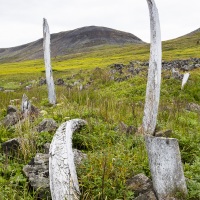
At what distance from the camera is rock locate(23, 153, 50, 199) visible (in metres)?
5.14

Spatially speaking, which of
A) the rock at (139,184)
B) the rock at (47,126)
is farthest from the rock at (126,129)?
the rock at (139,184)

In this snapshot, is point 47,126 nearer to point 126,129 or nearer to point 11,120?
point 11,120

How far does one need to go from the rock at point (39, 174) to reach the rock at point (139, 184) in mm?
1141

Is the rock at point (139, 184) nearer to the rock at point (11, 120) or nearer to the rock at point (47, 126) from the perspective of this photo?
the rock at point (47, 126)

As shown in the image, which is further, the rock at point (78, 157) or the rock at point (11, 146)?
the rock at point (11, 146)

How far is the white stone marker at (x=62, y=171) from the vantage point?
462cm

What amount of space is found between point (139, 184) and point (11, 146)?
2624 mm

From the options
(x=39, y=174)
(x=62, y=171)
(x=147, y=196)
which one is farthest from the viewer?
(x=39, y=174)

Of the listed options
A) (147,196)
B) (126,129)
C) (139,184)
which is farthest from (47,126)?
(147,196)

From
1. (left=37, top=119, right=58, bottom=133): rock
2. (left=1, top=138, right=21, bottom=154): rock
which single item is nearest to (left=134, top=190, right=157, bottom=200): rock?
(left=1, top=138, right=21, bottom=154): rock

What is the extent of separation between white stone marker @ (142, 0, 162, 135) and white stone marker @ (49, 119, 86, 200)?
228cm

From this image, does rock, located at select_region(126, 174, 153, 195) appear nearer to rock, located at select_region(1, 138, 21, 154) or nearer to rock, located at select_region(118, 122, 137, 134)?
rock, located at select_region(118, 122, 137, 134)

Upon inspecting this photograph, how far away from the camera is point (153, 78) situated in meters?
7.61

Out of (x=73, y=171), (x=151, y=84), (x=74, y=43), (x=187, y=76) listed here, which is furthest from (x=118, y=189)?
(x=74, y=43)
